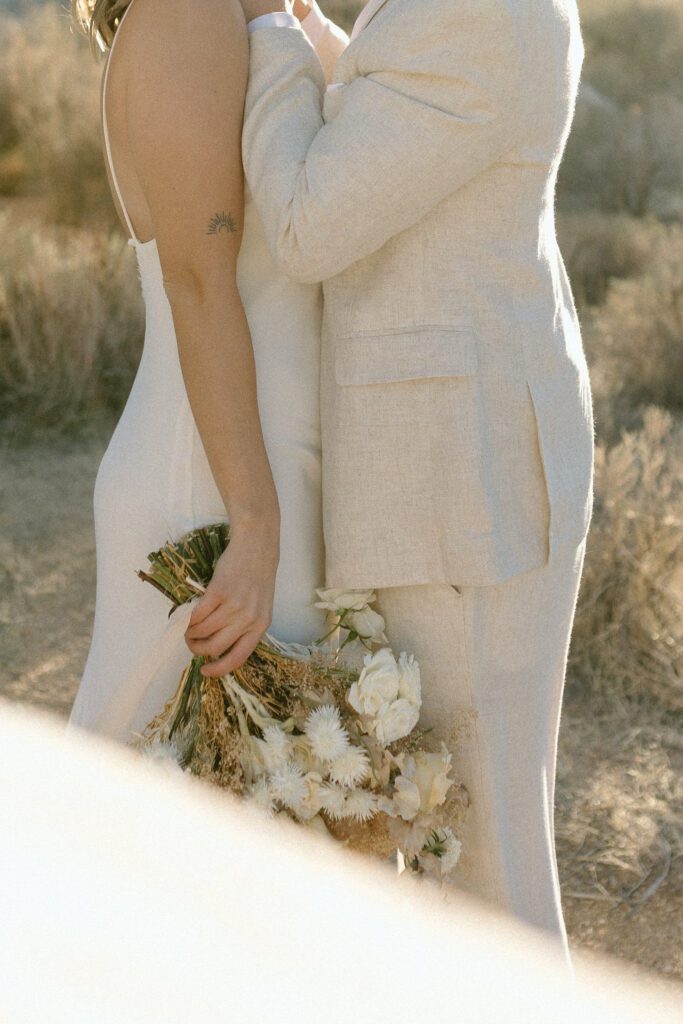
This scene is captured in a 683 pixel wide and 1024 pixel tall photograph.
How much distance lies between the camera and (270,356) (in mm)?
1696

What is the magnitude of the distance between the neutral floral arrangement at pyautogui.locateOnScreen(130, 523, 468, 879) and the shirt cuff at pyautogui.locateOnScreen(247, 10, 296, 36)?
0.70 m

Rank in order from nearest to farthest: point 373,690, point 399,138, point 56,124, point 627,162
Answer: point 399,138
point 373,690
point 56,124
point 627,162

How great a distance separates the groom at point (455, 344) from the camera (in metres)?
1.44

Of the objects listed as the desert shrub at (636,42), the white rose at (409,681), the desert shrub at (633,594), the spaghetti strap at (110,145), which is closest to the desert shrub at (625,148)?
the desert shrub at (636,42)

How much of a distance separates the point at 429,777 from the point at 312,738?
0.17 m

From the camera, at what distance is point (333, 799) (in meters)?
1.52

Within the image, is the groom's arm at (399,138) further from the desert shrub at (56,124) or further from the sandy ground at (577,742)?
the desert shrub at (56,124)

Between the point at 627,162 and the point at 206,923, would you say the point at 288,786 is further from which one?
the point at 627,162

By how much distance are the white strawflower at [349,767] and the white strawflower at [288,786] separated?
46mm

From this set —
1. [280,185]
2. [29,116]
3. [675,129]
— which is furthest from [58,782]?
[675,129]

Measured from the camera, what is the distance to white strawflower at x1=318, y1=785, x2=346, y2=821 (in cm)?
152

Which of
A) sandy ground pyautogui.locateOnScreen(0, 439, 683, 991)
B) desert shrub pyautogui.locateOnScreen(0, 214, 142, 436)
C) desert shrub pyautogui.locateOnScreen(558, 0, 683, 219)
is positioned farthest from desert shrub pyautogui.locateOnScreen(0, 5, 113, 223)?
desert shrub pyautogui.locateOnScreen(558, 0, 683, 219)

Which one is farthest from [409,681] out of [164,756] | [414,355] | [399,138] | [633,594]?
[633,594]

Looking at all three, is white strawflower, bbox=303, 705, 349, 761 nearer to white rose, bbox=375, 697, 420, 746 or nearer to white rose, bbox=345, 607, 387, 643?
white rose, bbox=375, 697, 420, 746
